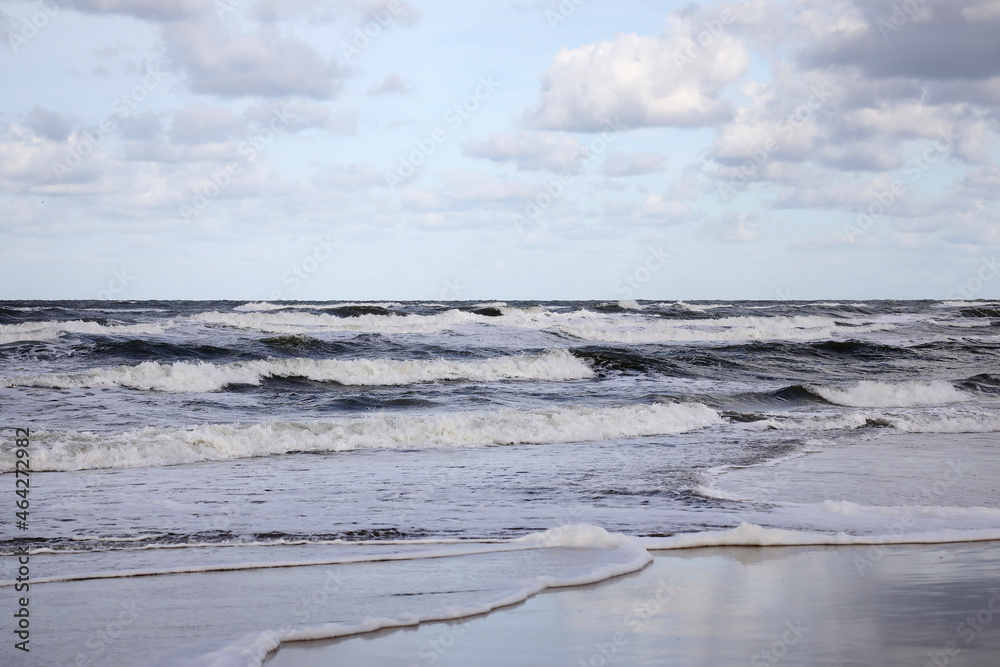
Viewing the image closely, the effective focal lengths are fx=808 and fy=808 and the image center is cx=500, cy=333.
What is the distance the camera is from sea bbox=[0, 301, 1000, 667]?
4410 millimetres

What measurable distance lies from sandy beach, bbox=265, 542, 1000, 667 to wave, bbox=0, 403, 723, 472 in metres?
6.03

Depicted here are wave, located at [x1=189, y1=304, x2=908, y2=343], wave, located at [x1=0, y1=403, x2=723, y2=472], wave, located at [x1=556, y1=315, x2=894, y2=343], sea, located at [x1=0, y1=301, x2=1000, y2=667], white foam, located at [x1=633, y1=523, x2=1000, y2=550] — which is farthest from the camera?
wave, located at [x1=556, y1=315, x2=894, y2=343]

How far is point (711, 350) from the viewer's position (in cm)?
2600

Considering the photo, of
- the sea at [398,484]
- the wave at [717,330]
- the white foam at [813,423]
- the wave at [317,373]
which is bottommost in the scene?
the white foam at [813,423]

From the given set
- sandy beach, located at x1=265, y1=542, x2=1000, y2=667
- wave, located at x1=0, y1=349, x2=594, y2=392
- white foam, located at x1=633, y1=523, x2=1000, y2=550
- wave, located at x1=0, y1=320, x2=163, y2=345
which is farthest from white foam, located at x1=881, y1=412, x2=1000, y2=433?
wave, located at x1=0, y1=320, x2=163, y2=345

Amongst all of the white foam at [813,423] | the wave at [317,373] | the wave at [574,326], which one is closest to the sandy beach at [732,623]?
the white foam at [813,423]

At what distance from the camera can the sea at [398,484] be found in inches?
174

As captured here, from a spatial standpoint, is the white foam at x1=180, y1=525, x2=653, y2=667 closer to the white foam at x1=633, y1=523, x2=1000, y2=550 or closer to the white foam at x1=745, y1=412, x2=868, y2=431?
the white foam at x1=633, y1=523, x2=1000, y2=550

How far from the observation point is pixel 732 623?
397 cm

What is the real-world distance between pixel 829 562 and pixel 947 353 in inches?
1020

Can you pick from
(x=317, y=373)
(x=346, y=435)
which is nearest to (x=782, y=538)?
(x=346, y=435)

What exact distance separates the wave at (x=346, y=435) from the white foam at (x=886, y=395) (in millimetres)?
4567

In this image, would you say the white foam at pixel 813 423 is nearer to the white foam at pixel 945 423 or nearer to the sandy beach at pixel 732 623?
the white foam at pixel 945 423

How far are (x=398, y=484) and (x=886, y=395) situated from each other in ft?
41.4
